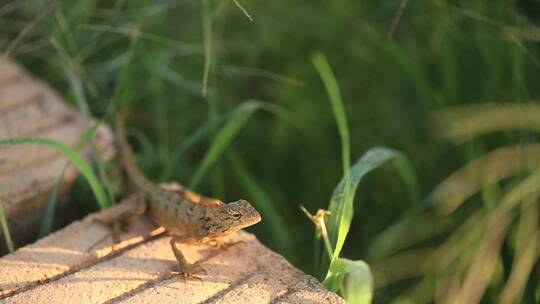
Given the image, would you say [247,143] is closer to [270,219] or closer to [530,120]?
[270,219]

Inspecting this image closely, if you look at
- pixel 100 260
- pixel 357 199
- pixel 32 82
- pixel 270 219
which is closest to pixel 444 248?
pixel 357 199

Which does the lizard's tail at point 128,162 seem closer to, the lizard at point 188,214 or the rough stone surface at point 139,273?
the lizard at point 188,214

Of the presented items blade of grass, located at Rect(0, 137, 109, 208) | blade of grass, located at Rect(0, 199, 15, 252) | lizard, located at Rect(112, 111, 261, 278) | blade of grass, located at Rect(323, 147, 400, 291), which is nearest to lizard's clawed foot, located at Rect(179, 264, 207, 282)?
lizard, located at Rect(112, 111, 261, 278)

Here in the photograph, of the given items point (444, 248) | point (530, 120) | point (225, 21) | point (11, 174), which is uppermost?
point (225, 21)

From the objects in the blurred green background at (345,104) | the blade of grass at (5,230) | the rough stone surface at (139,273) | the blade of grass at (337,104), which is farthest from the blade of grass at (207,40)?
the blade of grass at (5,230)

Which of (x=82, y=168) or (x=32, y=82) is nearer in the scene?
(x=82, y=168)

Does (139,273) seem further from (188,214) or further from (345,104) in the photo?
(345,104)
